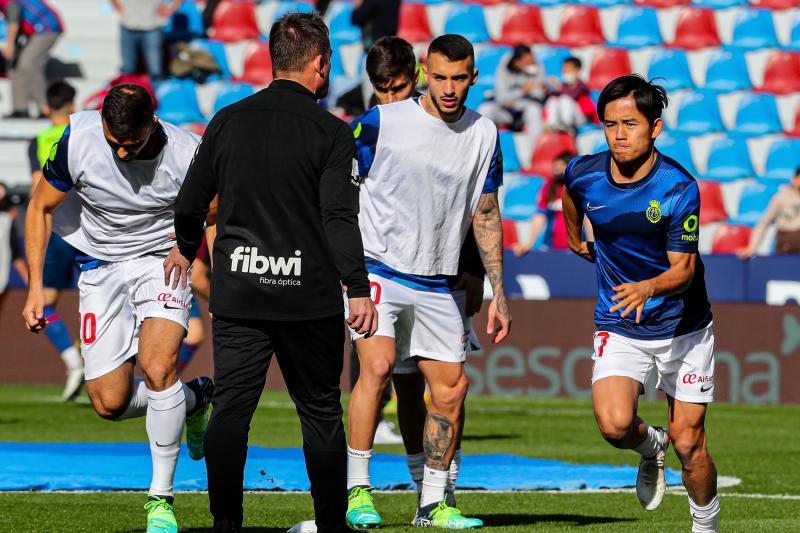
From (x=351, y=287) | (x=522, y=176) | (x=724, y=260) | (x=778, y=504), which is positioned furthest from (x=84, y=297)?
(x=522, y=176)

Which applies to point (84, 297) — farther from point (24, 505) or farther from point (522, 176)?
point (522, 176)

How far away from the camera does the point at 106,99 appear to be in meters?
7.21

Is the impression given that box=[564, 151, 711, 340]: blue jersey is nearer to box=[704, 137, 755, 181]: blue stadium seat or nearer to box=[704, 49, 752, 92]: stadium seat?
box=[704, 137, 755, 181]: blue stadium seat

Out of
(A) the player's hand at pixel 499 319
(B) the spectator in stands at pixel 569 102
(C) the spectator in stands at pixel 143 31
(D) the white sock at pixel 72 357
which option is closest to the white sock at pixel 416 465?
(A) the player's hand at pixel 499 319

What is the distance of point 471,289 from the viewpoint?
8.37 metres

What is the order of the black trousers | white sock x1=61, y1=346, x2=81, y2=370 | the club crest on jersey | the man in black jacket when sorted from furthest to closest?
white sock x1=61, y1=346, x2=81, y2=370 → the club crest on jersey → the black trousers → the man in black jacket

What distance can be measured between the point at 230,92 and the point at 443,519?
15.4 metres

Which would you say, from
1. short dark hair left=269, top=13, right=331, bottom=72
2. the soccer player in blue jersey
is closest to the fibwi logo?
short dark hair left=269, top=13, right=331, bottom=72

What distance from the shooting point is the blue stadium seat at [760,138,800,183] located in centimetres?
2141

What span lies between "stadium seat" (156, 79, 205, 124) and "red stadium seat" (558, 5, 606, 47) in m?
5.68

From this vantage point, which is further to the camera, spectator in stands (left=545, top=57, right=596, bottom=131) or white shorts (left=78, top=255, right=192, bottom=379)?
spectator in stands (left=545, top=57, right=596, bottom=131)

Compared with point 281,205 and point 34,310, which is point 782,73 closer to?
point 34,310

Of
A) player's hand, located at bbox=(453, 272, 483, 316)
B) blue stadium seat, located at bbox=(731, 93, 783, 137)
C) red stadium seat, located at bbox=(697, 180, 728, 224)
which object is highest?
blue stadium seat, located at bbox=(731, 93, 783, 137)

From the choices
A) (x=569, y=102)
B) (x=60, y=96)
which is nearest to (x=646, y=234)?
(x=60, y=96)
